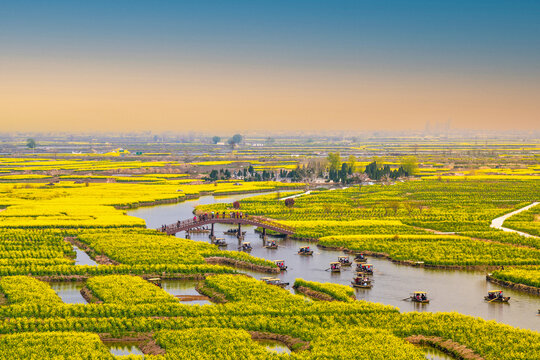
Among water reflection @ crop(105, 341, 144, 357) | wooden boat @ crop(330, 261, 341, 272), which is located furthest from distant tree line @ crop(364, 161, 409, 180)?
water reflection @ crop(105, 341, 144, 357)

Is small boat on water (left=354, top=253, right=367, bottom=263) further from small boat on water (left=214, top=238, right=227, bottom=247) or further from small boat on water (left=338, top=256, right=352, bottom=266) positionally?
small boat on water (left=214, top=238, right=227, bottom=247)

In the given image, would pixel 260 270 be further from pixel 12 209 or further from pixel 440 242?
pixel 12 209

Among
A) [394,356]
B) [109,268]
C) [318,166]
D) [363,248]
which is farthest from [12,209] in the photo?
[318,166]

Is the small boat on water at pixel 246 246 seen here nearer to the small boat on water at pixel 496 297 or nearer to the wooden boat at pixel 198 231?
the wooden boat at pixel 198 231

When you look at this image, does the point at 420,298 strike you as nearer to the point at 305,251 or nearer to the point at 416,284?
the point at 416,284

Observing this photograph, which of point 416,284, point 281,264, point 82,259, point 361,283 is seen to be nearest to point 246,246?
point 281,264

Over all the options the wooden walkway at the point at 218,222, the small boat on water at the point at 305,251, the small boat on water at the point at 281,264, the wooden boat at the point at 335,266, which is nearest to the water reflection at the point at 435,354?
the wooden boat at the point at 335,266

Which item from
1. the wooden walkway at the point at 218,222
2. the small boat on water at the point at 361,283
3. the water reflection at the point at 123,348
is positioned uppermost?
the wooden walkway at the point at 218,222
